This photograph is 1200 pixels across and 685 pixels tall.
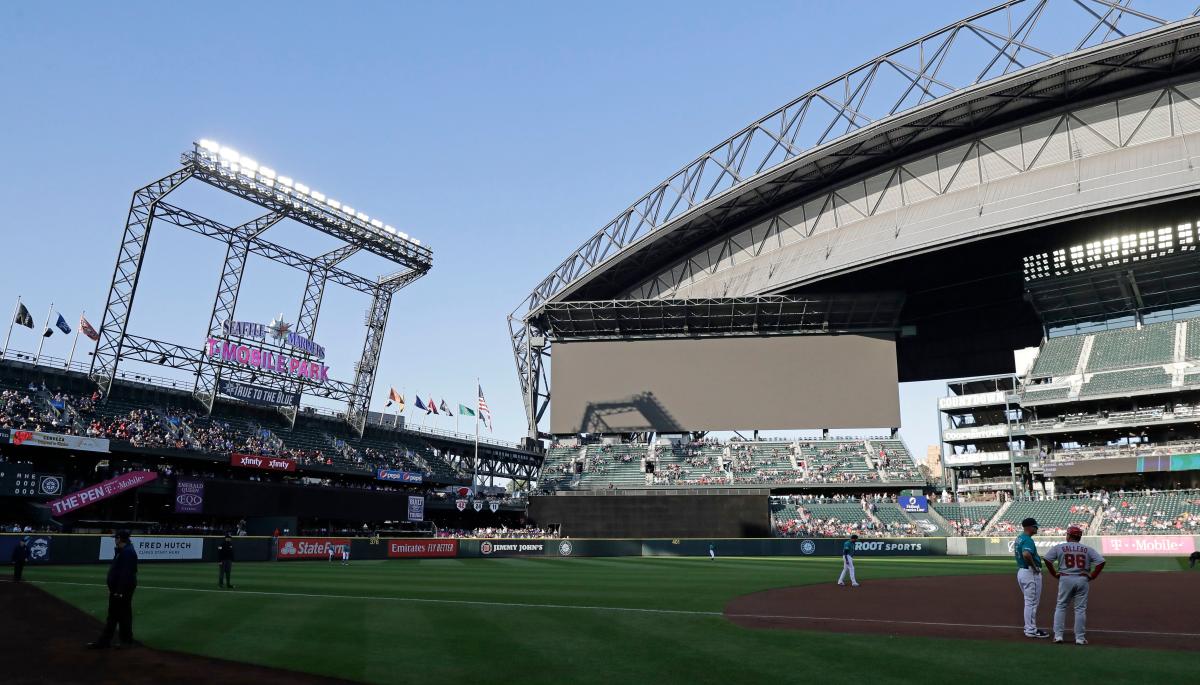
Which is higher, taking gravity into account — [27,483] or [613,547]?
[27,483]

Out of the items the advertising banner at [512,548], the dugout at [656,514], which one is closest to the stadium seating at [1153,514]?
the dugout at [656,514]

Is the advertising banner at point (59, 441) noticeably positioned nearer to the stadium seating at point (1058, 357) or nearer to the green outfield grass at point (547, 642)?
the green outfield grass at point (547, 642)

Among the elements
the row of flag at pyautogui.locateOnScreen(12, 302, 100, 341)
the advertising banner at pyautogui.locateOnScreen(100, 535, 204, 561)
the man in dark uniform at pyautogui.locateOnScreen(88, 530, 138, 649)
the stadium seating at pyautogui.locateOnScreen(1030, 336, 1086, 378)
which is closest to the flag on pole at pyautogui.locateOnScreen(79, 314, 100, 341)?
the row of flag at pyautogui.locateOnScreen(12, 302, 100, 341)

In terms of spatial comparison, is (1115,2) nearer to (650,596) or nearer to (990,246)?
(990,246)

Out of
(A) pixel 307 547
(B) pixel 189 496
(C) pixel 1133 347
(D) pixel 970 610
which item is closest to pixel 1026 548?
(D) pixel 970 610

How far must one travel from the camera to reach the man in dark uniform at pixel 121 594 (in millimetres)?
11805

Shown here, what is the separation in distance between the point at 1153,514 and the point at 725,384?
3162cm

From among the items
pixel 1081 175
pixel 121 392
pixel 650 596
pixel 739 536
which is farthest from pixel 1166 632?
pixel 121 392

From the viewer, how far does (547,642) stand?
12.7m

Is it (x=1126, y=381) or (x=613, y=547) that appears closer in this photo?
(x=613, y=547)

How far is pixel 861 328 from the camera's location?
69312 millimetres

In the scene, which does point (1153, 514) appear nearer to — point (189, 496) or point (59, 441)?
point (189, 496)

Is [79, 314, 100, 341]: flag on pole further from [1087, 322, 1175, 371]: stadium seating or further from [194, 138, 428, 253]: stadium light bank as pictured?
[1087, 322, 1175, 371]: stadium seating

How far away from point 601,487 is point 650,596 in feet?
147
